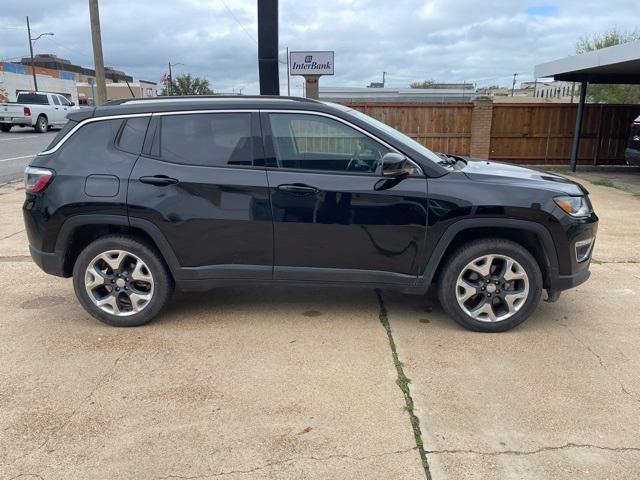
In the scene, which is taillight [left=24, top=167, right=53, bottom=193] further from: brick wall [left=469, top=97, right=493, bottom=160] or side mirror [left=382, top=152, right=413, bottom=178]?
brick wall [left=469, top=97, right=493, bottom=160]

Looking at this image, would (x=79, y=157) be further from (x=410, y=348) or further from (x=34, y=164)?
(x=410, y=348)

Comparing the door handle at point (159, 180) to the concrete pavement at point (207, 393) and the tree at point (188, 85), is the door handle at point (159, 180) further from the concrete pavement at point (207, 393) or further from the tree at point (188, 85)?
the tree at point (188, 85)

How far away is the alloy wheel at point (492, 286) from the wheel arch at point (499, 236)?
0.19m

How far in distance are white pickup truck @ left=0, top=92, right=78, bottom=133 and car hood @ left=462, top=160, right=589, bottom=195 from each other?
75.3 ft

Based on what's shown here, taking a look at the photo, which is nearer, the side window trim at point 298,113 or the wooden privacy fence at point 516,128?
the side window trim at point 298,113

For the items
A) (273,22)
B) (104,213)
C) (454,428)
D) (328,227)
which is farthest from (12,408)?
(273,22)

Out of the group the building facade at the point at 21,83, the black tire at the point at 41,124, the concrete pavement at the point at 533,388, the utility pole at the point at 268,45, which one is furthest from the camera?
the building facade at the point at 21,83

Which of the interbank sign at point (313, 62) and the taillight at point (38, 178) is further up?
the interbank sign at point (313, 62)

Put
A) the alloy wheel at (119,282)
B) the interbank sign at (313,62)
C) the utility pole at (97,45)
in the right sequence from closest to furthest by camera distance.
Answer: the alloy wheel at (119,282) → the interbank sign at (313,62) → the utility pole at (97,45)

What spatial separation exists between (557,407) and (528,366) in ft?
1.62

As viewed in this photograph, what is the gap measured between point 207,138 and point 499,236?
2.32 meters

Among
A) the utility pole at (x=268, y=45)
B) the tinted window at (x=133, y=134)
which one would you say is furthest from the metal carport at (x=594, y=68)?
the tinted window at (x=133, y=134)

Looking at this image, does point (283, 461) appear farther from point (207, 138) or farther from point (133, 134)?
point (133, 134)

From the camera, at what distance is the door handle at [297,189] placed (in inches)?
151
